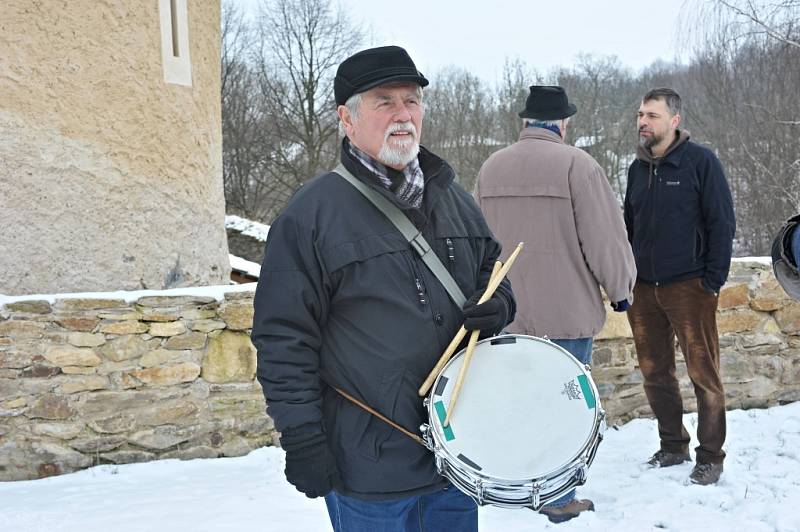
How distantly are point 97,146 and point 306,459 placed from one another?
3.28 m

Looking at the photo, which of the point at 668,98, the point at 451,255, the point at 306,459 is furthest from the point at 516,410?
the point at 668,98

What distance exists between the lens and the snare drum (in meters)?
1.93

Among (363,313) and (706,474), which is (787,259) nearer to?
(363,313)

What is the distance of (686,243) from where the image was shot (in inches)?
152

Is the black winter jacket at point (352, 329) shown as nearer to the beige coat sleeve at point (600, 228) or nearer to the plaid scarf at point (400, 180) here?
the plaid scarf at point (400, 180)

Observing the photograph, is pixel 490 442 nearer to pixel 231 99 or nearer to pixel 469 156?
pixel 231 99

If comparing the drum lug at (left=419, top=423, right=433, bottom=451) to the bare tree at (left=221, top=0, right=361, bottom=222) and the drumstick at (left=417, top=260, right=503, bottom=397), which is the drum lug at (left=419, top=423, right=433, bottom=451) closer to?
the drumstick at (left=417, top=260, right=503, bottom=397)

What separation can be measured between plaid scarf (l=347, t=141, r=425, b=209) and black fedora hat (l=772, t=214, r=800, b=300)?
934 mm

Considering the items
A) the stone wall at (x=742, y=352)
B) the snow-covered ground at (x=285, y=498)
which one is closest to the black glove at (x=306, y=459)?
the snow-covered ground at (x=285, y=498)

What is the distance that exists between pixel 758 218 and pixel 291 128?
49.4ft

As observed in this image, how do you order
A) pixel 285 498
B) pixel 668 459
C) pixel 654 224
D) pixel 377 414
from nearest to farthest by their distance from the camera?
pixel 377 414, pixel 285 498, pixel 654 224, pixel 668 459

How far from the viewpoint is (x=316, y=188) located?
2043 millimetres

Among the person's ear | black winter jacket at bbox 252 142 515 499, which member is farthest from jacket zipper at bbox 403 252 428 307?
the person's ear

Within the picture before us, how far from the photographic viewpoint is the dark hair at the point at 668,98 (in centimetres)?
399
